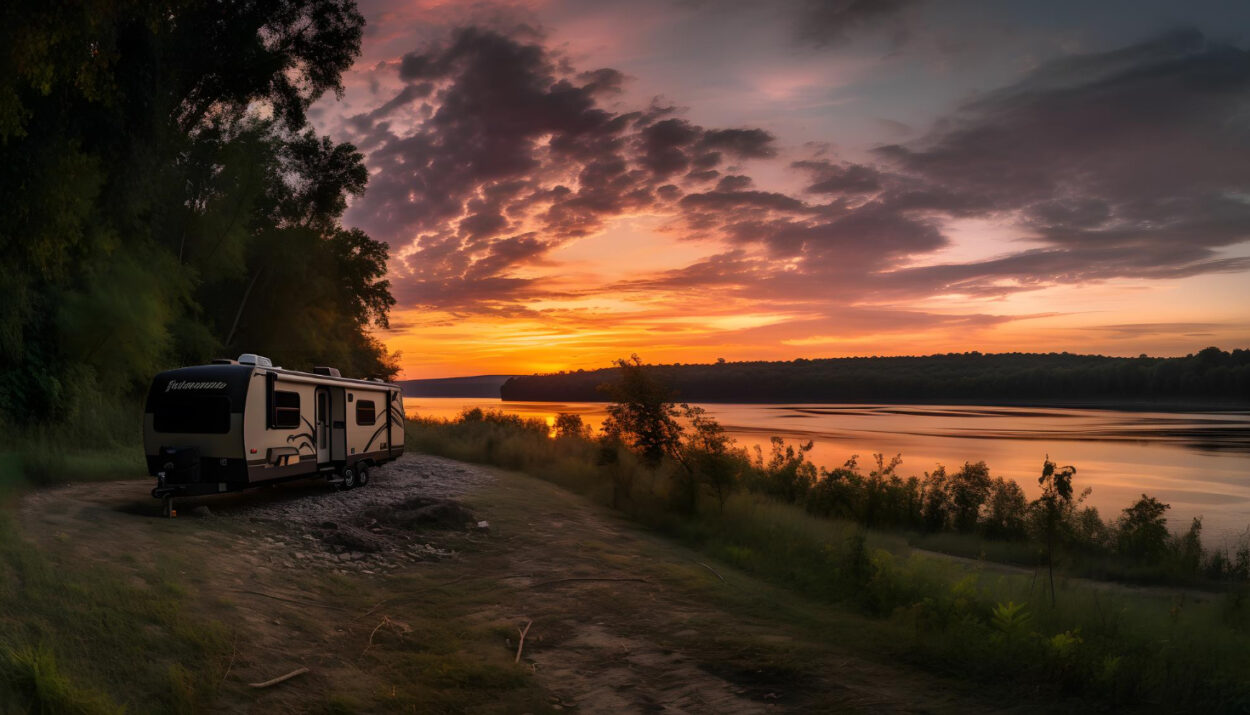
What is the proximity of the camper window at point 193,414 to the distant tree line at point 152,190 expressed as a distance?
3368 millimetres

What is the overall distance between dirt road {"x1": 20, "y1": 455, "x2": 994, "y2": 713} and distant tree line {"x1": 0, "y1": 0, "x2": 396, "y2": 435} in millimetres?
5526

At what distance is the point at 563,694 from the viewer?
649 centimetres

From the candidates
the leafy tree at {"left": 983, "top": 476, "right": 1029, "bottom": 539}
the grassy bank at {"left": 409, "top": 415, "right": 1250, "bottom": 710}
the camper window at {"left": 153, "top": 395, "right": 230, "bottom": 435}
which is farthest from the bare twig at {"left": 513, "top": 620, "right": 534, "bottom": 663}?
the leafy tree at {"left": 983, "top": 476, "right": 1029, "bottom": 539}

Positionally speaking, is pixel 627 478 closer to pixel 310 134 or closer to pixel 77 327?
pixel 77 327

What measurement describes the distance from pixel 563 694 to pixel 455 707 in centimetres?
96

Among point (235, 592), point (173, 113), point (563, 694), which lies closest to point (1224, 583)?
point (563, 694)

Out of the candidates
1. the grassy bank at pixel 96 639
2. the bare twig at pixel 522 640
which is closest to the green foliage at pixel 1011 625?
the bare twig at pixel 522 640

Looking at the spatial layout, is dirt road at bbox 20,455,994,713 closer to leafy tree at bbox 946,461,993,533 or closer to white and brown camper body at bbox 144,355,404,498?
white and brown camper body at bbox 144,355,404,498

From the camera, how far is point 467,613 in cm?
855

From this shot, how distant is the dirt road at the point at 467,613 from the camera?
6367 mm

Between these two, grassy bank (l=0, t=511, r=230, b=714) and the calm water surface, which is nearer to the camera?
grassy bank (l=0, t=511, r=230, b=714)

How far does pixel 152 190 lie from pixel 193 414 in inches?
362

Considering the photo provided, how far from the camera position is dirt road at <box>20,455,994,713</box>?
6367 millimetres

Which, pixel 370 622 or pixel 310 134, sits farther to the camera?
pixel 310 134
